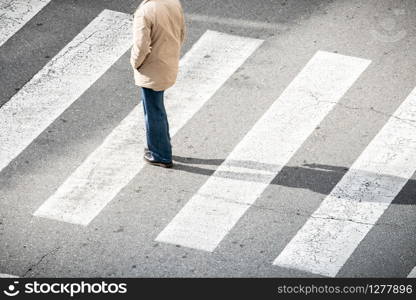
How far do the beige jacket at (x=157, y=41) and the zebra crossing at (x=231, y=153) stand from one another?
1101 mm

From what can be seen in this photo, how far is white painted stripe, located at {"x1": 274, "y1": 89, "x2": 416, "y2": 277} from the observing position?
12430 millimetres

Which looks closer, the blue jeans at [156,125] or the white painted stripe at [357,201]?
the white painted stripe at [357,201]

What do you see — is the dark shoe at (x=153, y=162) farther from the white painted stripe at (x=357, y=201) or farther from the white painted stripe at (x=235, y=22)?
the white painted stripe at (x=235, y=22)

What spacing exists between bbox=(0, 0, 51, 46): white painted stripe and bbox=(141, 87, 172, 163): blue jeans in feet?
9.81

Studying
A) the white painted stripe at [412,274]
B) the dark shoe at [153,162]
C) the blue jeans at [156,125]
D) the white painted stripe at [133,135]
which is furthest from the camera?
the dark shoe at [153,162]

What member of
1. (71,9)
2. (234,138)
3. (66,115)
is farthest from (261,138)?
(71,9)

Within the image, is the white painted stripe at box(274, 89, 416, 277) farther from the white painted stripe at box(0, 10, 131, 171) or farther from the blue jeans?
the white painted stripe at box(0, 10, 131, 171)

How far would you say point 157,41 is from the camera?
12930mm

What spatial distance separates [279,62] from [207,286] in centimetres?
389

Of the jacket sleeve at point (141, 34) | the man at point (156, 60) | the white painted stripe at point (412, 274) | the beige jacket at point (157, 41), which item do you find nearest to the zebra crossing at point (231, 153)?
the man at point (156, 60)

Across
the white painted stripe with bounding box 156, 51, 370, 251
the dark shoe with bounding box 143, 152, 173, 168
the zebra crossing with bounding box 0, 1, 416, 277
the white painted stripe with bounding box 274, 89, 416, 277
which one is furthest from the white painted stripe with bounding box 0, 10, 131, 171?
the white painted stripe with bounding box 274, 89, 416, 277

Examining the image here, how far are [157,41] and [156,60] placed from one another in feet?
0.72

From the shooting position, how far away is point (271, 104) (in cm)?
1447

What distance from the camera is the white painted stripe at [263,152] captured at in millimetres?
12833
